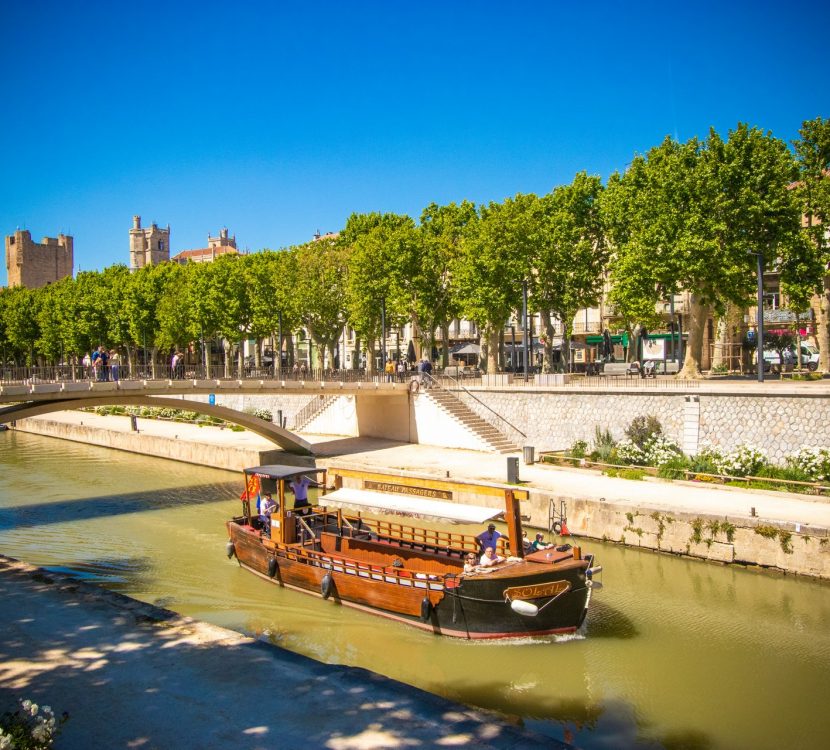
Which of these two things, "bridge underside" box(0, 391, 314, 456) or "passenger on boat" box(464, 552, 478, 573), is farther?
"bridge underside" box(0, 391, 314, 456)

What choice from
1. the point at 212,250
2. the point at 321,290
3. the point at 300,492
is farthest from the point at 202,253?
the point at 300,492

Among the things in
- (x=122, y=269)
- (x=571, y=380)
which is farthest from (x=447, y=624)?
(x=122, y=269)

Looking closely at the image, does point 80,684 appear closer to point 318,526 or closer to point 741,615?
point 318,526

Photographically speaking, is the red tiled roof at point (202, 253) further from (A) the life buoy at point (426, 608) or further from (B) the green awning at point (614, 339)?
(A) the life buoy at point (426, 608)

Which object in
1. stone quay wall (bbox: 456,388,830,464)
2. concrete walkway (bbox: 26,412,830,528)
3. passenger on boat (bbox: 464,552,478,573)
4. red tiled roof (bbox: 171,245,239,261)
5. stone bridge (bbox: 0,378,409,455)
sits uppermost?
red tiled roof (bbox: 171,245,239,261)

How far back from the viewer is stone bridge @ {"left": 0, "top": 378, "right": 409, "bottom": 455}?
24.3 meters

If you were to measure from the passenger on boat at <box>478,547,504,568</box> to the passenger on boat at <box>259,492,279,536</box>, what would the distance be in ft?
19.4

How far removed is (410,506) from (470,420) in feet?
54.6

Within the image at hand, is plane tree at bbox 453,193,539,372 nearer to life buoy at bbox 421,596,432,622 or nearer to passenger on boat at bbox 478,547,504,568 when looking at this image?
passenger on boat at bbox 478,547,504,568

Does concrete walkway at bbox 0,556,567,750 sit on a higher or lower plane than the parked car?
lower

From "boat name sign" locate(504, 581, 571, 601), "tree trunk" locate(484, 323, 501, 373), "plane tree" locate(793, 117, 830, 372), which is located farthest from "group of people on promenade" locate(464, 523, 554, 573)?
"tree trunk" locate(484, 323, 501, 373)

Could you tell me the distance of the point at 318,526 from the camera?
59.9 feet

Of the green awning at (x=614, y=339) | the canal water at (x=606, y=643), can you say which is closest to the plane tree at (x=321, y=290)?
the green awning at (x=614, y=339)

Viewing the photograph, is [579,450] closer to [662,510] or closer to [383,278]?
[662,510]
